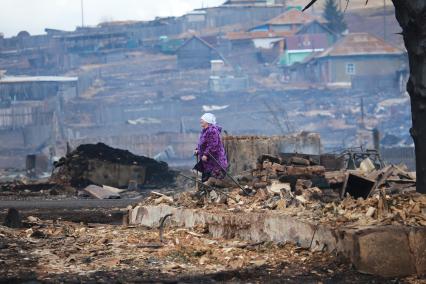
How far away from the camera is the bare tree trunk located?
33.3 feet

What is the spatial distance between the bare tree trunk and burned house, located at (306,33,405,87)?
2634 inches

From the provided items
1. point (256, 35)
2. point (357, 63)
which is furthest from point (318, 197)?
point (256, 35)

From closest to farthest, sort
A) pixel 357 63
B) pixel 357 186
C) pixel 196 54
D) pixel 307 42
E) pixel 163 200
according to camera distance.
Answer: pixel 357 186, pixel 163 200, pixel 357 63, pixel 196 54, pixel 307 42

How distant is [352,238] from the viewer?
27.4 feet

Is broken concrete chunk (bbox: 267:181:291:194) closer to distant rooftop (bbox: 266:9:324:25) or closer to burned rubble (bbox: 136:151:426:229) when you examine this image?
burned rubble (bbox: 136:151:426:229)

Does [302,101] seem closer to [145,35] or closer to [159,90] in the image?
[159,90]

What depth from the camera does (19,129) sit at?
214 ft

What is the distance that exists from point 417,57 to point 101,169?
53.9 feet

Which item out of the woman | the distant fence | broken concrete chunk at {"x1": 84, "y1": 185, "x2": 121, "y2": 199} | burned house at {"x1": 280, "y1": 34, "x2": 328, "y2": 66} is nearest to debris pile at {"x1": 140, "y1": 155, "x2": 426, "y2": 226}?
the woman

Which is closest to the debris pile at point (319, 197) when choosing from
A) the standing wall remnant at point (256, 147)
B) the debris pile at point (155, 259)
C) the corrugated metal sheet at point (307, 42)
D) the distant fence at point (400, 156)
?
the debris pile at point (155, 259)

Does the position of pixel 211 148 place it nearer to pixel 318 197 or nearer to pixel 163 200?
pixel 163 200

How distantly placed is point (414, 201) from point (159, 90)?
66.9m

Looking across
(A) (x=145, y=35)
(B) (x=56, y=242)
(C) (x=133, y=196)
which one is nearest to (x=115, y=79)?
(A) (x=145, y=35)

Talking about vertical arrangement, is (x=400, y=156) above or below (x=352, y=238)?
below
